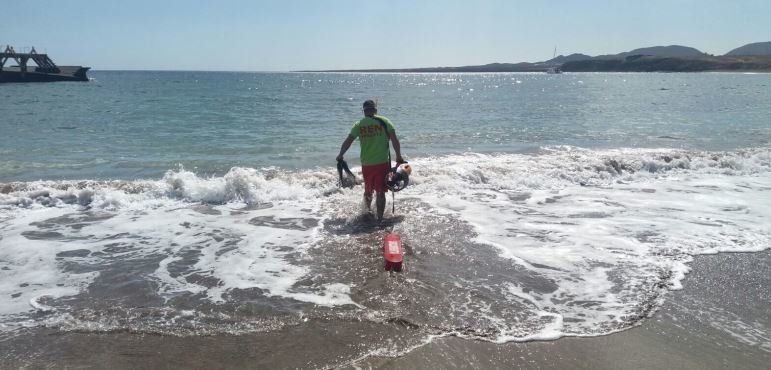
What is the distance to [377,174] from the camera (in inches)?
311

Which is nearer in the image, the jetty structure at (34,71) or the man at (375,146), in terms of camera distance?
the man at (375,146)

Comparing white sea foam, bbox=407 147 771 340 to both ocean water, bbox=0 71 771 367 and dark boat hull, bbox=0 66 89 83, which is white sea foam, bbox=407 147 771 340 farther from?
dark boat hull, bbox=0 66 89 83

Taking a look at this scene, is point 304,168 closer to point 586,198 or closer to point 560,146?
point 586,198

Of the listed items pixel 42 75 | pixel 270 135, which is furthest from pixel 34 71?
pixel 270 135

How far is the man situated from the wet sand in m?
3.72

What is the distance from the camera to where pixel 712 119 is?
26672mm

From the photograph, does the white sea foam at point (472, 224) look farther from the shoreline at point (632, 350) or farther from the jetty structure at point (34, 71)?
the jetty structure at point (34, 71)

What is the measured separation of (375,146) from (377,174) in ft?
1.51

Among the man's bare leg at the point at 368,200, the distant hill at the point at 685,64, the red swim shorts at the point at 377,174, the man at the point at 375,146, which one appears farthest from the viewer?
the distant hill at the point at 685,64

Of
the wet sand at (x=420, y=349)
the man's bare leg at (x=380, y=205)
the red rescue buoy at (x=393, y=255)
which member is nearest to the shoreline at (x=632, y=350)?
the wet sand at (x=420, y=349)

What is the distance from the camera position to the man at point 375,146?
7.60 metres

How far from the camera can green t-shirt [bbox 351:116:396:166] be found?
7.61 meters

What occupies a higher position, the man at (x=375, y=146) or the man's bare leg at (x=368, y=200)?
the man at (x=375, y=146)

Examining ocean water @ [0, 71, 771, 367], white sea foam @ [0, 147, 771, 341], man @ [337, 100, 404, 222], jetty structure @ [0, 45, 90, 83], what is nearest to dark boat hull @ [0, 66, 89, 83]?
jetty structure @ [0, 45, 90, 83]
